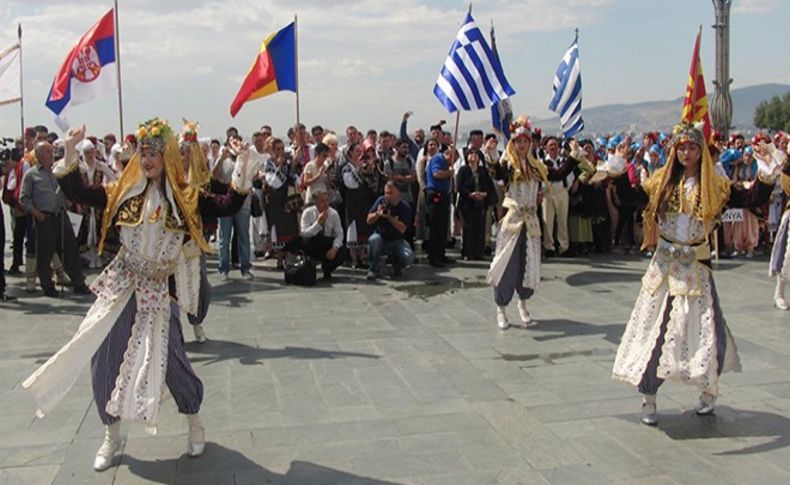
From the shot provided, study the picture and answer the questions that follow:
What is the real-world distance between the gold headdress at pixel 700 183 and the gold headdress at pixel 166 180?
301cm

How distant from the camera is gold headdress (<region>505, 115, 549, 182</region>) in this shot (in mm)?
8078

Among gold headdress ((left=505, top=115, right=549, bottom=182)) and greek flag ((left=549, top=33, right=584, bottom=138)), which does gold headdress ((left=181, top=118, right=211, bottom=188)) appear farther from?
greek flag ((left=549, top=33, right=584, bottom=138))

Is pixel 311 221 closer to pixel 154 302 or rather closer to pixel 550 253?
pixel 550 253

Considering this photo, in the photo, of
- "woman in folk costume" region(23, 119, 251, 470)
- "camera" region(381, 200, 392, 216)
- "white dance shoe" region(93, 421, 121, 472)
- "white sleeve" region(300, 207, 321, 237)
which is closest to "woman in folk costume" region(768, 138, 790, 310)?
"camera" region(381, 200, 392, 216)

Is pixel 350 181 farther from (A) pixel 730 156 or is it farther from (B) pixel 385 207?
(A) pixel 730 156

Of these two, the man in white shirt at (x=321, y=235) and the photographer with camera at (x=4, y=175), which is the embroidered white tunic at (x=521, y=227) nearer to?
the man in white shirt at (x=321, y=235)

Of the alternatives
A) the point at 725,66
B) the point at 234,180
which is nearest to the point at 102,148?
the point at 234,180

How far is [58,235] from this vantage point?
10406 mm

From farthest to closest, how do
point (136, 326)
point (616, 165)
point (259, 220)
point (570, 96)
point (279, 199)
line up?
point (570, 96) < point (259, 220) < point (279, 199) < point (616, 165) < point (136, 326)

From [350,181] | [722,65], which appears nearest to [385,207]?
[350,181]

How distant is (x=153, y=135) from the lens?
15.7 feet

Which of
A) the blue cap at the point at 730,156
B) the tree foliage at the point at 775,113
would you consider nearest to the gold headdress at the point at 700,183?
the blue cap at the point at 730,156

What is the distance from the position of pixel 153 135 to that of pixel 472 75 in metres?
7.47

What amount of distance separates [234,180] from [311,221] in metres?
6.12
